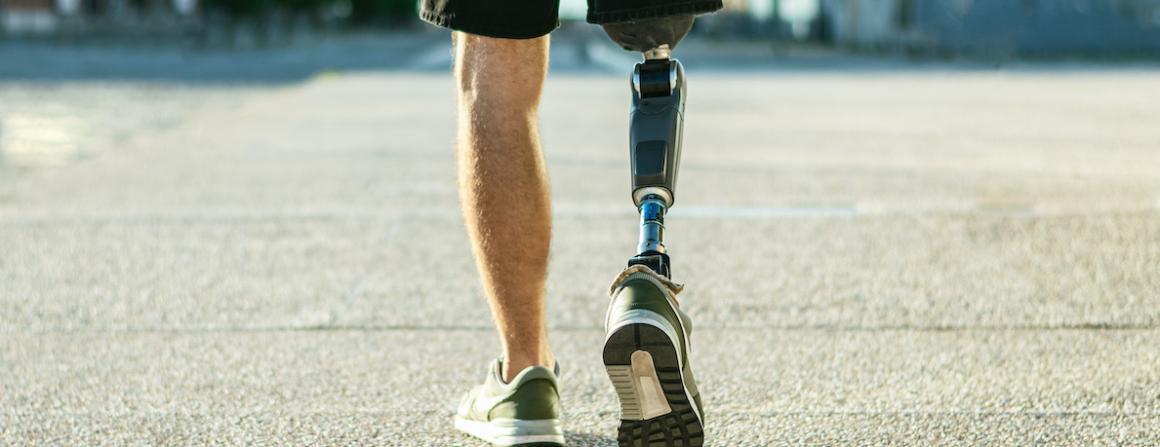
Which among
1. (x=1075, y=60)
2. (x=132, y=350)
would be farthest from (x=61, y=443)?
(x=1075, y=60)

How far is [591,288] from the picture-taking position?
4184 mm

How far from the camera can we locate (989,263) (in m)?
4.48

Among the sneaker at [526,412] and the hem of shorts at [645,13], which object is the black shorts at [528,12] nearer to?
the hem of shorts at [645,13]

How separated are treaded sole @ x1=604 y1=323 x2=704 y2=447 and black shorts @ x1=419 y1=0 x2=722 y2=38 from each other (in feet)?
1.63

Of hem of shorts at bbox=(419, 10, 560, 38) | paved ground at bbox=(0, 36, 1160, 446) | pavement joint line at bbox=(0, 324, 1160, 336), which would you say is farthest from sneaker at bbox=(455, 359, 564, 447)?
pavement joint line at bbox=(0, 324, 1160, 336)

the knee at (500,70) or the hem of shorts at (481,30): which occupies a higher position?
the hem of shorts at (481,30)

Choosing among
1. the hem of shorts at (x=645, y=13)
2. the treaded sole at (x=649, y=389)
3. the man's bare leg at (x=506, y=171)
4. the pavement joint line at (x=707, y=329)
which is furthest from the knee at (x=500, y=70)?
the pavement joint line at (x=707, y=329)

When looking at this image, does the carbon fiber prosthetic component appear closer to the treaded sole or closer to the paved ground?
the treaded sole

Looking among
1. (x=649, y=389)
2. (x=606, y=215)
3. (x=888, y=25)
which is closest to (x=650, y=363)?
(x=649, y=389)

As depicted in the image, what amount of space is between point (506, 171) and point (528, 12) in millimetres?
263

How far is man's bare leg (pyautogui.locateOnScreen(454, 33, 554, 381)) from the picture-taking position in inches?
95.5

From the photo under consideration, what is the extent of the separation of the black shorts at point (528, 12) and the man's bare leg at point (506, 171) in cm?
7

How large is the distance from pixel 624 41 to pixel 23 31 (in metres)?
38.2

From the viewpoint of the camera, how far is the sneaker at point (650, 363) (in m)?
2.14
